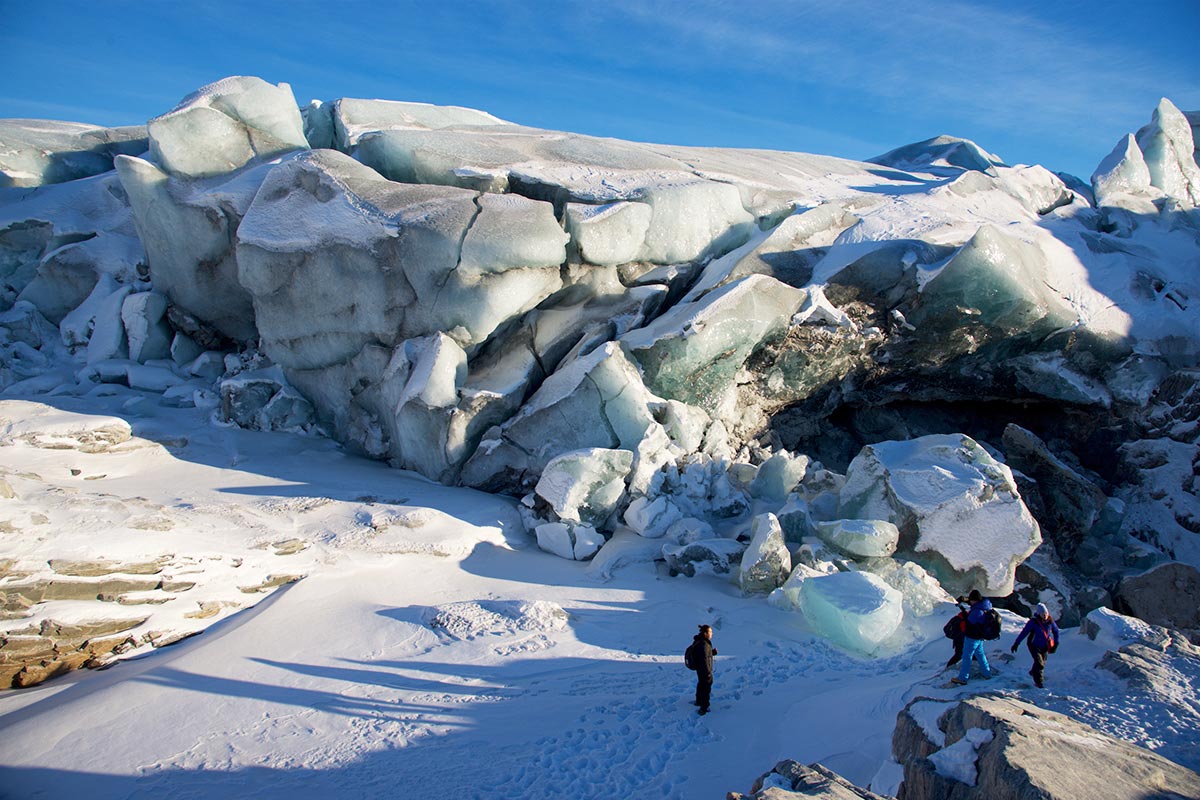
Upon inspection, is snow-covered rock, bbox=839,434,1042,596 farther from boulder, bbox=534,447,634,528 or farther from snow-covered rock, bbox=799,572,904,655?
boulder, bbox=534,447,634,528

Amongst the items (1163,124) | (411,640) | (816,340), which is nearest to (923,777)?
(411,640)

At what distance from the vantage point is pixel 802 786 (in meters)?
3.15

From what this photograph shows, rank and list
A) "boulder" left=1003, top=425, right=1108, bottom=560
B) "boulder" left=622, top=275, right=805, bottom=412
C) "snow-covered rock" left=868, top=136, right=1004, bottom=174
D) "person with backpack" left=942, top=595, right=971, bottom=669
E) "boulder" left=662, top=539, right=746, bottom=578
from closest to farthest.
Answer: "person with backpack" left=942, top=595, right=971, bottom=669 → "boulder" left=662, top=539, right=746, bottom=578 → "boulder" left=622, top=275, right=805, bottom=412 → "boulder" left=1003, top=425, right=1108, bottom=560 → "snow-covered rock" left=868, top=136, right=1004, bottom=174

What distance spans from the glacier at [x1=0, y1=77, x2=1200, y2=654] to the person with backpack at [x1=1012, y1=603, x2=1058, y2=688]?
2.32 m

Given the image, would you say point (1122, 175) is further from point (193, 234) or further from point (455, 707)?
point (193, 234)

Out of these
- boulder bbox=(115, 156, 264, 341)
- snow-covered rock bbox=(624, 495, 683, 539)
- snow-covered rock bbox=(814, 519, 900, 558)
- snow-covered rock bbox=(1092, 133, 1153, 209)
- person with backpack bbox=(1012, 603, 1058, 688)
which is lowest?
snow-covered rock bbox=(624, 495, 683, 539)

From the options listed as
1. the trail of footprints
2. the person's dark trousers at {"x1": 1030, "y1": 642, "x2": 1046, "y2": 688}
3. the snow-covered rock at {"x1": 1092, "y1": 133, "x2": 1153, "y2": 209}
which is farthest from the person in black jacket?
the snow-covered rock at {"x1": 1092, "y1": 133, "x2": 1153, "y2": 209}

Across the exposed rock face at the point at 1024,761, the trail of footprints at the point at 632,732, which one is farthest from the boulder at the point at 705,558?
the exposed rock face at the point at 1024,761

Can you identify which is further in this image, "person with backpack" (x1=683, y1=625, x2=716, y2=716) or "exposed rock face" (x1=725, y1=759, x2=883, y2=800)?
"person with backpack" (x1=683, y1=625, x2=716, y2=716)

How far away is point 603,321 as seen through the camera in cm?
1035

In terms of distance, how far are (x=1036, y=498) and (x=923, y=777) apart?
7514mm

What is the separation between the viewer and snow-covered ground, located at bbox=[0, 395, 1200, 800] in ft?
13.8

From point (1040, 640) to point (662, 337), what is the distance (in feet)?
18.2

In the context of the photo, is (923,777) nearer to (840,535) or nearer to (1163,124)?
(840,535)
